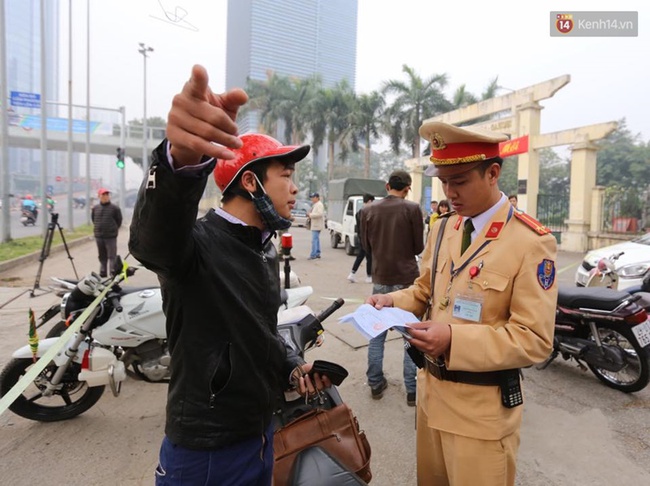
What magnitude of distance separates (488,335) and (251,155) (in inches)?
39.4

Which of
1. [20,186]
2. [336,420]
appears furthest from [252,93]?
[20,186]

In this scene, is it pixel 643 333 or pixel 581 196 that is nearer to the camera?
pixel 643 333

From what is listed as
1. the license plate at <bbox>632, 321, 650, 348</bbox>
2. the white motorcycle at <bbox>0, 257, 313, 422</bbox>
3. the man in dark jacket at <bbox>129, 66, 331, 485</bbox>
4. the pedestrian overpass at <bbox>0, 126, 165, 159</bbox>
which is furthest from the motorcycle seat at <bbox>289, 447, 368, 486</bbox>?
the pedestrian overpass at <bbox>0, 126, 165, 159</bbox>

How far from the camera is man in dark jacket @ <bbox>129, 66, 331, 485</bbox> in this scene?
36.1 inches

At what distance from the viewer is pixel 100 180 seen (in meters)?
57.2

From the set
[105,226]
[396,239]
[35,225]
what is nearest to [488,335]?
[396,239]

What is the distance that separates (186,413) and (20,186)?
77551 millimetres

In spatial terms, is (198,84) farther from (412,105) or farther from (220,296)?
(412,105)

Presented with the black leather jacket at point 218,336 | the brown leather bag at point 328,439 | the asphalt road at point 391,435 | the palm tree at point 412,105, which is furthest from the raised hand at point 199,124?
the palm tree at point 412,105

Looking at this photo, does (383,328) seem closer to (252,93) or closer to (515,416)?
(515,416)

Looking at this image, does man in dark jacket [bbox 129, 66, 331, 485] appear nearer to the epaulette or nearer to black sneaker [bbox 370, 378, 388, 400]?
the epaulette

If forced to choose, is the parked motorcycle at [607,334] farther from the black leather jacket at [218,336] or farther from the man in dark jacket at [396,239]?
the black leather jacket at [218,336]

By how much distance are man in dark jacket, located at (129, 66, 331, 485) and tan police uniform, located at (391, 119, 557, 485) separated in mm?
637

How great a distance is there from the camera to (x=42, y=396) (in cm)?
314
